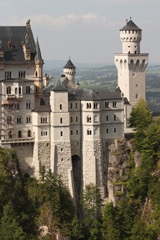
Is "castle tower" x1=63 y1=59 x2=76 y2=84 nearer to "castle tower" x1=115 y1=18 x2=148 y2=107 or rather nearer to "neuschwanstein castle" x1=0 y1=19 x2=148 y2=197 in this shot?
"castle tower" x1=115 y1=18 x2=148 y2=107

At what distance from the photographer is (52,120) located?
3780 inches

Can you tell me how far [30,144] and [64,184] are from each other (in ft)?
24.0

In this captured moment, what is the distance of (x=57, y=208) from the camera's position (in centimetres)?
9350

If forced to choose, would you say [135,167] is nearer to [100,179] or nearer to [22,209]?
[100,179]

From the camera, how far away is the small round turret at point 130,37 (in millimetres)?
112750

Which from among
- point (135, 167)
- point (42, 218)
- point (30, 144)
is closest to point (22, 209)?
point (42, 218)

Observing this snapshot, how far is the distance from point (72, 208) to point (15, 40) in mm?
25499

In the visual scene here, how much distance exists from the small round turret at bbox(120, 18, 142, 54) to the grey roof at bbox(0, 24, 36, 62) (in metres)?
18.0

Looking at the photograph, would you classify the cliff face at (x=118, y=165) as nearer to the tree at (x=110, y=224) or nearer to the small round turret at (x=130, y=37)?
the tree at (x=110, y=224)

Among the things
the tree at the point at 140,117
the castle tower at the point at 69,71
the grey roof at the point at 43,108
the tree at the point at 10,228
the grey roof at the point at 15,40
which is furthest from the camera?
the castle tower at the point at 69,71

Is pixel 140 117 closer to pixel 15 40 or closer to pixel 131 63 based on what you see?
pixel 131 63

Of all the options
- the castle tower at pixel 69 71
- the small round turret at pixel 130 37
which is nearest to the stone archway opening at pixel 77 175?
the castle tower at pixel 69 71

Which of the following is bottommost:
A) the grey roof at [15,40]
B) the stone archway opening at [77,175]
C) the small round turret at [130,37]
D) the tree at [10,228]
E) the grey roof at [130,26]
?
the tree at [10,228]

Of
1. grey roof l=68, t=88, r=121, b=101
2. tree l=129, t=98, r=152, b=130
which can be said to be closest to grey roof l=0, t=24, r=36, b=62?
grey roof l=68, t=88, r=121, b=101
